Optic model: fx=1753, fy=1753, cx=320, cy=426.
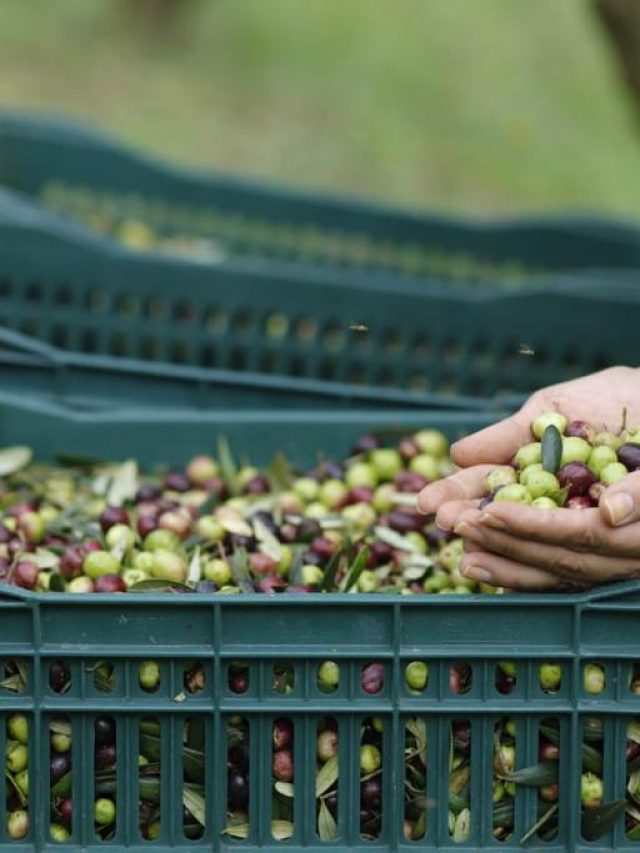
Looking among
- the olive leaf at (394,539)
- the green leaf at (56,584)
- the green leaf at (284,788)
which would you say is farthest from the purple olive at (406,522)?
the green leaf at (284,788)

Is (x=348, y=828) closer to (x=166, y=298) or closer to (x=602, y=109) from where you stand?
(x=166, y=298)

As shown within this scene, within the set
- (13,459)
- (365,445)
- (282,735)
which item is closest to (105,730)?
(282,735)

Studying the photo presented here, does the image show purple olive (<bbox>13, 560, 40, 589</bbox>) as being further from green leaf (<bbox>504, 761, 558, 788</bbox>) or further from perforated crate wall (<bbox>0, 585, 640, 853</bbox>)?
green leaf (<bbox>504, 761, 558, 788</bbox>)

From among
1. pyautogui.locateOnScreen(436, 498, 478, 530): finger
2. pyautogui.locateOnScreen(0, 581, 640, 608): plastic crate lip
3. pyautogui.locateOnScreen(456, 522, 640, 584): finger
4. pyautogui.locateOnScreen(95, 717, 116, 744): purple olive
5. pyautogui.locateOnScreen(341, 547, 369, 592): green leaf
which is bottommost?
pyautogui.locateOnScreen(95, 717, 116, 744): purple olive

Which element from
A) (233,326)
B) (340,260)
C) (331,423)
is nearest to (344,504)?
(331,423)

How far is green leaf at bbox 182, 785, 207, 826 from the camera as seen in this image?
2.49 meters

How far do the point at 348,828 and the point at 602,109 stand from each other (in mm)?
8777

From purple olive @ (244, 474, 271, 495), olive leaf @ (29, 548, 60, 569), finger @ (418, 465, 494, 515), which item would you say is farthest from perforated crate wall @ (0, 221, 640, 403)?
finger @ (418, 465, 494, 515)

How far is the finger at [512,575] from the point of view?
97.3 inches

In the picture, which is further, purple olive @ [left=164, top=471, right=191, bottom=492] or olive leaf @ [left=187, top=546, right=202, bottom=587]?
purple olive @ [left=164, top=471, right=191, bottom=492]

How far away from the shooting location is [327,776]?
251 cm

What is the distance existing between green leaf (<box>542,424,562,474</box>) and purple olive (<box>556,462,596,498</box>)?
19 mm

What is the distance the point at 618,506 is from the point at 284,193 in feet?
9.80

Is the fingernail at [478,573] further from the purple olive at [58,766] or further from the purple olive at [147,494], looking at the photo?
the purple olive at [147,494]
